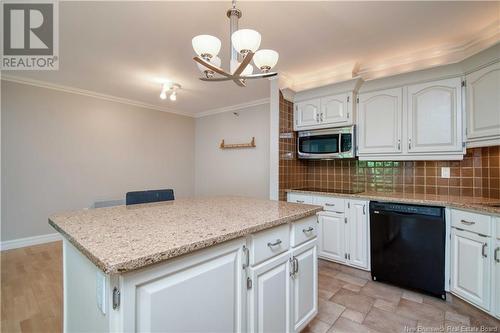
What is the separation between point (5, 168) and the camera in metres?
3.14

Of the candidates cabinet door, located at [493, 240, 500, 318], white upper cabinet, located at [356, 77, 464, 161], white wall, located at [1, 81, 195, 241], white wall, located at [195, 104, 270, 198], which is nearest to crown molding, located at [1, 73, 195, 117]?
white wall, located at [1, 81, 195, 241]

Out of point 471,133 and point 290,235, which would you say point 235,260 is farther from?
point 471,133

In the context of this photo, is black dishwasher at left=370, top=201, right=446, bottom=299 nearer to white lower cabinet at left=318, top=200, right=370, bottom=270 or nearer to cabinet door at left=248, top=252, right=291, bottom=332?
white lower cabinet at left=318, top=200, right=370, bottom=270

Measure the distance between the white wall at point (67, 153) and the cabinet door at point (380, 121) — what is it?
12.1 ft

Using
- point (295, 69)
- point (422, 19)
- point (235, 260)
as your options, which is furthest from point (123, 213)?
point (422, 19)

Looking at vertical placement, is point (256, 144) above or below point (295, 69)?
below

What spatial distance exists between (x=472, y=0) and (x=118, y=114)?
4598 mm

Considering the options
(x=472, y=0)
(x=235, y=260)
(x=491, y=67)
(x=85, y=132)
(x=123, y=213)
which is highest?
(x=472, y=0)

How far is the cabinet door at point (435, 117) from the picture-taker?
222cm

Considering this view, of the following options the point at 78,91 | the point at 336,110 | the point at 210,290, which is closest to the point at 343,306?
the point at 210,290

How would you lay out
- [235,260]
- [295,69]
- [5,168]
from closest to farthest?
1. [235,260]
2. [295,69]
3. [5,168]

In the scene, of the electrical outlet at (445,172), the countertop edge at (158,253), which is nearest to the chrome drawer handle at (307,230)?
the countertop edge at (158,253)

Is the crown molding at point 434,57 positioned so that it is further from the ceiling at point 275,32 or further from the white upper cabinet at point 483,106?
the white upper cabinet at point 483,106

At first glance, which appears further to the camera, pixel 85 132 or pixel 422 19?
pixel 85 132
